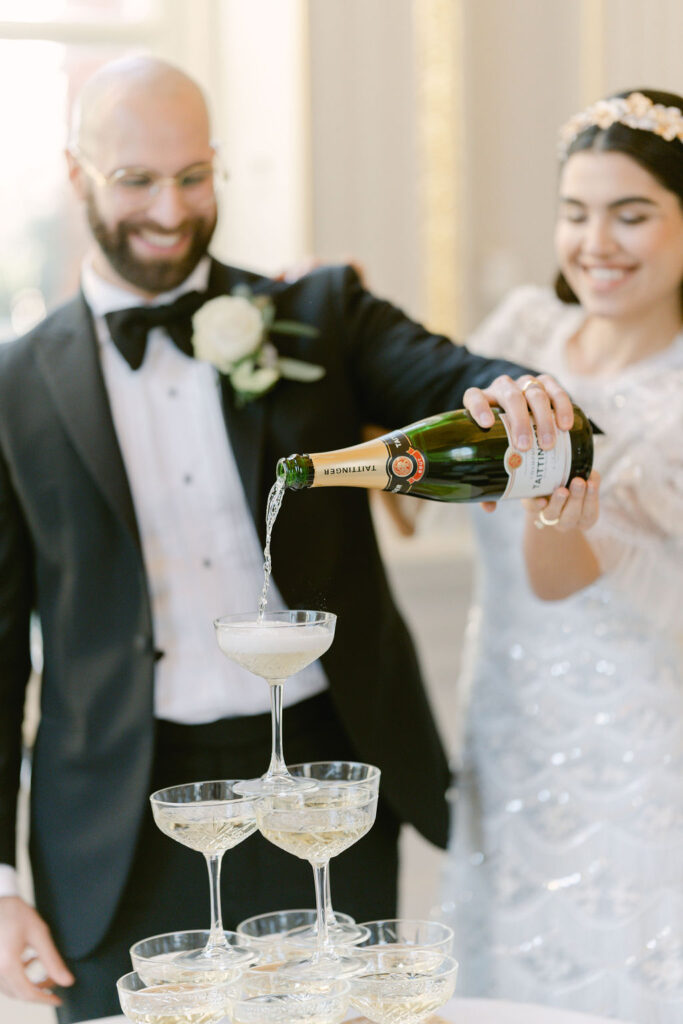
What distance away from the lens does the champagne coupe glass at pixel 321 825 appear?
3.66 ft

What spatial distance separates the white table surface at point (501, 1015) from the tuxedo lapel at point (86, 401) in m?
0.67

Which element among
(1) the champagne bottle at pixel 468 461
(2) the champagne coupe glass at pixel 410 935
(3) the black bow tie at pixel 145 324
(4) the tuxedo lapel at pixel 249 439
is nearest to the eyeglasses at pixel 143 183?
(3) the black bow tie at pixel 145 324

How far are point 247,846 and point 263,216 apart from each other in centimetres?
200

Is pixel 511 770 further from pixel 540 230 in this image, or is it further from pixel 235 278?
pixel 540 230

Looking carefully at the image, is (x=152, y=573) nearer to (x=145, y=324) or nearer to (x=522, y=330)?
(x=145, y=324)

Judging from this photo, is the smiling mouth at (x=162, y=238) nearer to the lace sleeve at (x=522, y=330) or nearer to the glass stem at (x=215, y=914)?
the lace sleeve at (x=522, y=330)

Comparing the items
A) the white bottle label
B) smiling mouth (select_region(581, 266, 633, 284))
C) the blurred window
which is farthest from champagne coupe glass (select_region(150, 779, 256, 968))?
the blurred window

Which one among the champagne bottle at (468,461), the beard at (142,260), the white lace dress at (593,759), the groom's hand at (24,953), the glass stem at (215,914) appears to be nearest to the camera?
the glass stem at (215,914)

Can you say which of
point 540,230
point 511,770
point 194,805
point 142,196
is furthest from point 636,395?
point 540,230

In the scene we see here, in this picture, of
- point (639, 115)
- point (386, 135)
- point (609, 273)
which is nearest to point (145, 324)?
point (609, 273)

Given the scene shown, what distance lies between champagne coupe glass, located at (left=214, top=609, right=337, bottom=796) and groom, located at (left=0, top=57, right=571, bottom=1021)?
0.49 meters

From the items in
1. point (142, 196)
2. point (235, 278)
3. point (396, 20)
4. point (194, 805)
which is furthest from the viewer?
point (396, 20)

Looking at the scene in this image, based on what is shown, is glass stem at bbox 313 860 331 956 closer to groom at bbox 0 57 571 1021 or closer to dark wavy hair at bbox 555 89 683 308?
groom at bbox 0 57 571 1021

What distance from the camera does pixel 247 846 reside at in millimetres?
1747
